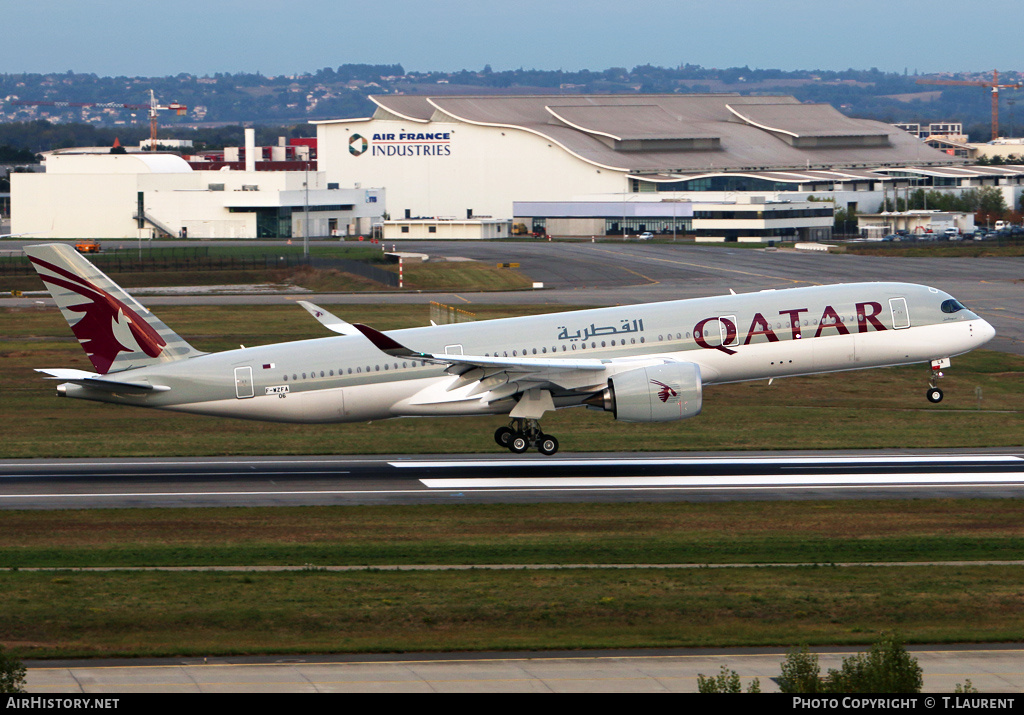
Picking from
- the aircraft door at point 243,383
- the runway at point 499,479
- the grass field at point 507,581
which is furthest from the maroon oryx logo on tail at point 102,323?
the grass field at point 507,581

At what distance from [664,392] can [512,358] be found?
575 cm

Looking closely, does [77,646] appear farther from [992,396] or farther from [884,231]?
[884,231]

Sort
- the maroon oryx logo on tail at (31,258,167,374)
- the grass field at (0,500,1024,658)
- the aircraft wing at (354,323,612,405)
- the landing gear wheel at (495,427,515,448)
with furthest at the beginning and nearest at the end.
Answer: the landing gear wheel at (495,427,515,448) < the maroon oryx logo on tail at (31,258,167,374) < the aircraft wing at (354,323,612,405) < the grass field at (0,500,1024,658)

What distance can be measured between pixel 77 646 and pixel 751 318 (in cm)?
2759

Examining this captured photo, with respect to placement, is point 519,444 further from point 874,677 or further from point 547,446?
point 874,677

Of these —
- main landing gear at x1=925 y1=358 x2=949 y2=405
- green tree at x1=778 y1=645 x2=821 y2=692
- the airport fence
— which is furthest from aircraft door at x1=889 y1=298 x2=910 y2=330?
the airport fence

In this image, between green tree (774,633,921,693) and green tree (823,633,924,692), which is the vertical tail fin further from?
green tree (823,633,924,692)

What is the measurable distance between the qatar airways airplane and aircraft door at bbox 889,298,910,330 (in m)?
0.04

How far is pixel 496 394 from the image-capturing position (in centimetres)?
4456

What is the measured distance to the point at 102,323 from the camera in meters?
43.5

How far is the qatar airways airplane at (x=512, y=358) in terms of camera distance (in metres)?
43.2

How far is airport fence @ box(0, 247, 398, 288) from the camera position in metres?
123

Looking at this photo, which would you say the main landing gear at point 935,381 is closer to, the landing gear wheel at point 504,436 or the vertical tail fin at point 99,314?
the landing gear wheel at point 504,436
